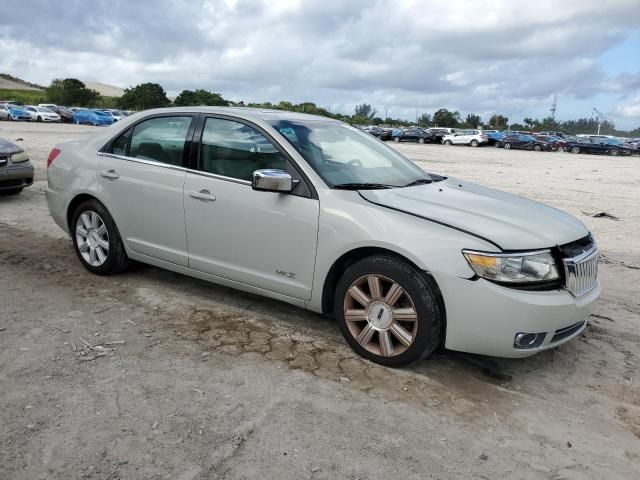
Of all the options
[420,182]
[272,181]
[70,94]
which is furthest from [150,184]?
[70,94]

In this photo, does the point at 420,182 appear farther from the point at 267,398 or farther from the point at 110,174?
the point at 110,174

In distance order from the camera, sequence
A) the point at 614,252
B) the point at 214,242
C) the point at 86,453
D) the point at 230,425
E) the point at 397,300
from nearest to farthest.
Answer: the point at 86,453 → the point at 230,425 → the point at 397,300 → the point at 214,242 → the point at 614,252

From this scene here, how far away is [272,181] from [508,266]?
1612mm

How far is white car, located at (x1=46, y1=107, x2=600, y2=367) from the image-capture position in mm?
3352

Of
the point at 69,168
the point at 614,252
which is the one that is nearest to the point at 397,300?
the point at 69,168

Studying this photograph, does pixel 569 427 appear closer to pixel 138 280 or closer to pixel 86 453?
pixel 86 453

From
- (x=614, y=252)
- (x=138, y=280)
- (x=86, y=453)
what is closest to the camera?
(x=86, y=453)

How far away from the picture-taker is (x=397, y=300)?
11.7 feet

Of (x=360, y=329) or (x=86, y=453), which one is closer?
(x=86, y=453)

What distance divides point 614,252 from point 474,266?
186 inches

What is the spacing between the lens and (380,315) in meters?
3.64

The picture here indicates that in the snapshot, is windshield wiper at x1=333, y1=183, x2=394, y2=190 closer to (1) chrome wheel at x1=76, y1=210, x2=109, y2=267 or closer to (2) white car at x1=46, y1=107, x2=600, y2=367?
(2) white car at x1=46, y1=107, x2=600, y2=367

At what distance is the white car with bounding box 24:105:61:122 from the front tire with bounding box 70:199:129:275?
4987cm

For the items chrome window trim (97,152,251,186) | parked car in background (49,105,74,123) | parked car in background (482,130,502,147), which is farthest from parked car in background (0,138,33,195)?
parked car in background (49,105,74,123)
